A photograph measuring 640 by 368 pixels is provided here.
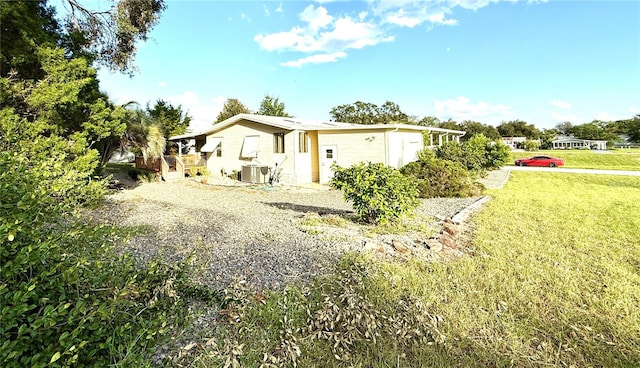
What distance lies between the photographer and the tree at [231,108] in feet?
126

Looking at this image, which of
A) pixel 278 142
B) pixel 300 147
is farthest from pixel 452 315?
pixel 278 142

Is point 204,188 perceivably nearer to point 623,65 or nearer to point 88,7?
point 88,7

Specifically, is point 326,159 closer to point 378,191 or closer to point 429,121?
point 378,191

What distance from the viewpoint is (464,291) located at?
12.9 ft

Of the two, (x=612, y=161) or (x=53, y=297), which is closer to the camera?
(x=53, y=297)

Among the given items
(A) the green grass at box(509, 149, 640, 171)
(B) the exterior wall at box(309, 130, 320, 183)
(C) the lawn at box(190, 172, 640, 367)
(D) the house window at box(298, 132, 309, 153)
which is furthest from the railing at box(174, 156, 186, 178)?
(A) the green grass at box(509, 149, 640, 171)

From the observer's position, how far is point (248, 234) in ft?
21.3

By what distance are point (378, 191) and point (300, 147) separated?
10686mm

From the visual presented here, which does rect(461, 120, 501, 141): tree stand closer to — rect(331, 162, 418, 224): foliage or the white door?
the white door

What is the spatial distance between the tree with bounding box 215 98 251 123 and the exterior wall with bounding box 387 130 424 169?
25290 mm

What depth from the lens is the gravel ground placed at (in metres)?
4.52

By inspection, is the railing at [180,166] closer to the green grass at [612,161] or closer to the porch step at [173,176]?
the porch step at [173,176]

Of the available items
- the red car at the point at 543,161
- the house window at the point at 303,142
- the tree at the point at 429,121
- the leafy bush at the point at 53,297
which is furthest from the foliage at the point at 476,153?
the tree at the point at 429,121

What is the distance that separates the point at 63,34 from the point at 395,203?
1256 centimetres
